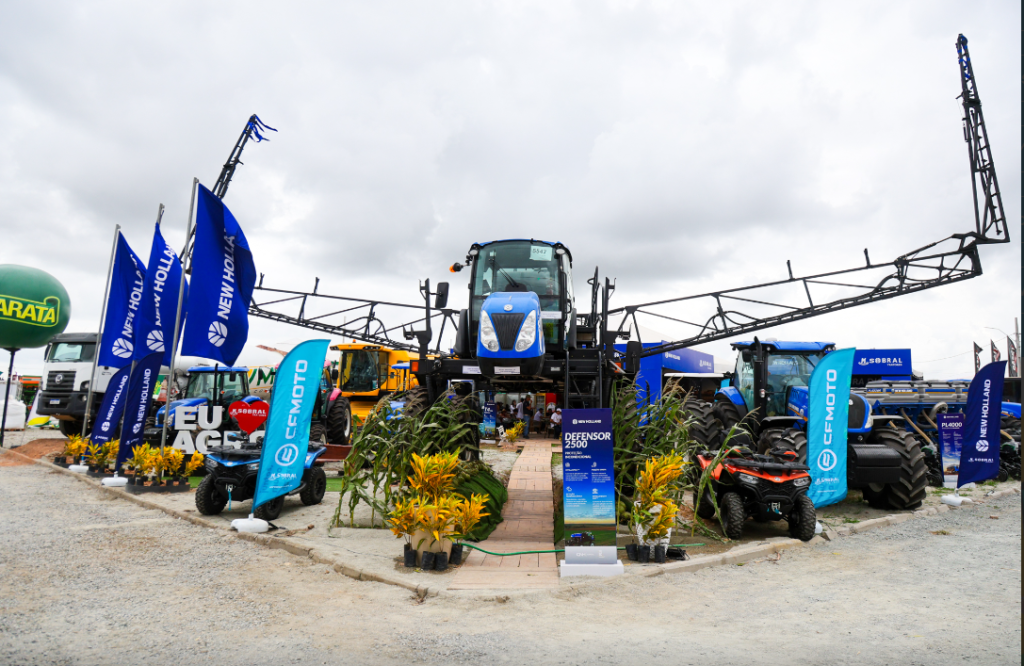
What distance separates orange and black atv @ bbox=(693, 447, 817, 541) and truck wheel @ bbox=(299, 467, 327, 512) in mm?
5169

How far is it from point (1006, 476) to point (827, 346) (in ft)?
17.0

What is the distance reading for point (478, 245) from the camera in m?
8.66

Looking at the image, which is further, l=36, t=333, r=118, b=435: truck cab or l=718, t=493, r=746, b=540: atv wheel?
l=36, t=333, r=118, b=435: truck cab

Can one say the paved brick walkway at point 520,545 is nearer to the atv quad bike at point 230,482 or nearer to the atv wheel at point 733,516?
the atv wheel at point 733,516

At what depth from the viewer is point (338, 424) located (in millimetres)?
12914

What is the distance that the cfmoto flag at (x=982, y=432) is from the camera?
8906 mm

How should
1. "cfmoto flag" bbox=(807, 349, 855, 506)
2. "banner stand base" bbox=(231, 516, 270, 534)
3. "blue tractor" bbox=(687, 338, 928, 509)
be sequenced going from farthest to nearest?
1. "blue tractor" bbox=(687, 338, 928, 509)
2. "cfmoto flag" bbox=(807, 349, 855, 506)
3. "banner stand base" bbox=(231, 516, 270, 534)

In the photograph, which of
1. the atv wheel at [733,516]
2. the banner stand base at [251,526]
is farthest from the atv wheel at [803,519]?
the banner stand base at [251,526]

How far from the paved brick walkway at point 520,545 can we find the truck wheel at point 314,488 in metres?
2.64

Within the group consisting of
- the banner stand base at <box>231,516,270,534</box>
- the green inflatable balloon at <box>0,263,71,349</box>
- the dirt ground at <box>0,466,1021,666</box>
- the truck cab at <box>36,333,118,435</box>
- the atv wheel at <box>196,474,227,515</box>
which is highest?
the green inflatable balloon at <box>0,263,71,349</box>

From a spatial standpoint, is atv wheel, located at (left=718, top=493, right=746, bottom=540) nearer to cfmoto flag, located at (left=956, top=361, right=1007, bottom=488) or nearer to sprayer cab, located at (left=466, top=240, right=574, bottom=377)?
sprayer cab, located at (left=466, top=240, right=574, bottom=377)

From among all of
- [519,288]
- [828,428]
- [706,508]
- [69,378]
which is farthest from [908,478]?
[69,378]

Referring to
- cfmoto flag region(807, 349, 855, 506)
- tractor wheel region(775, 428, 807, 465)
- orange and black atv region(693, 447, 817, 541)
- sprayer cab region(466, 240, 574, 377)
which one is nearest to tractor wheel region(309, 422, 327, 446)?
sprayer cab region(466, 240, 574, 377)

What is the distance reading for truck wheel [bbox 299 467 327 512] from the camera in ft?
27.1
